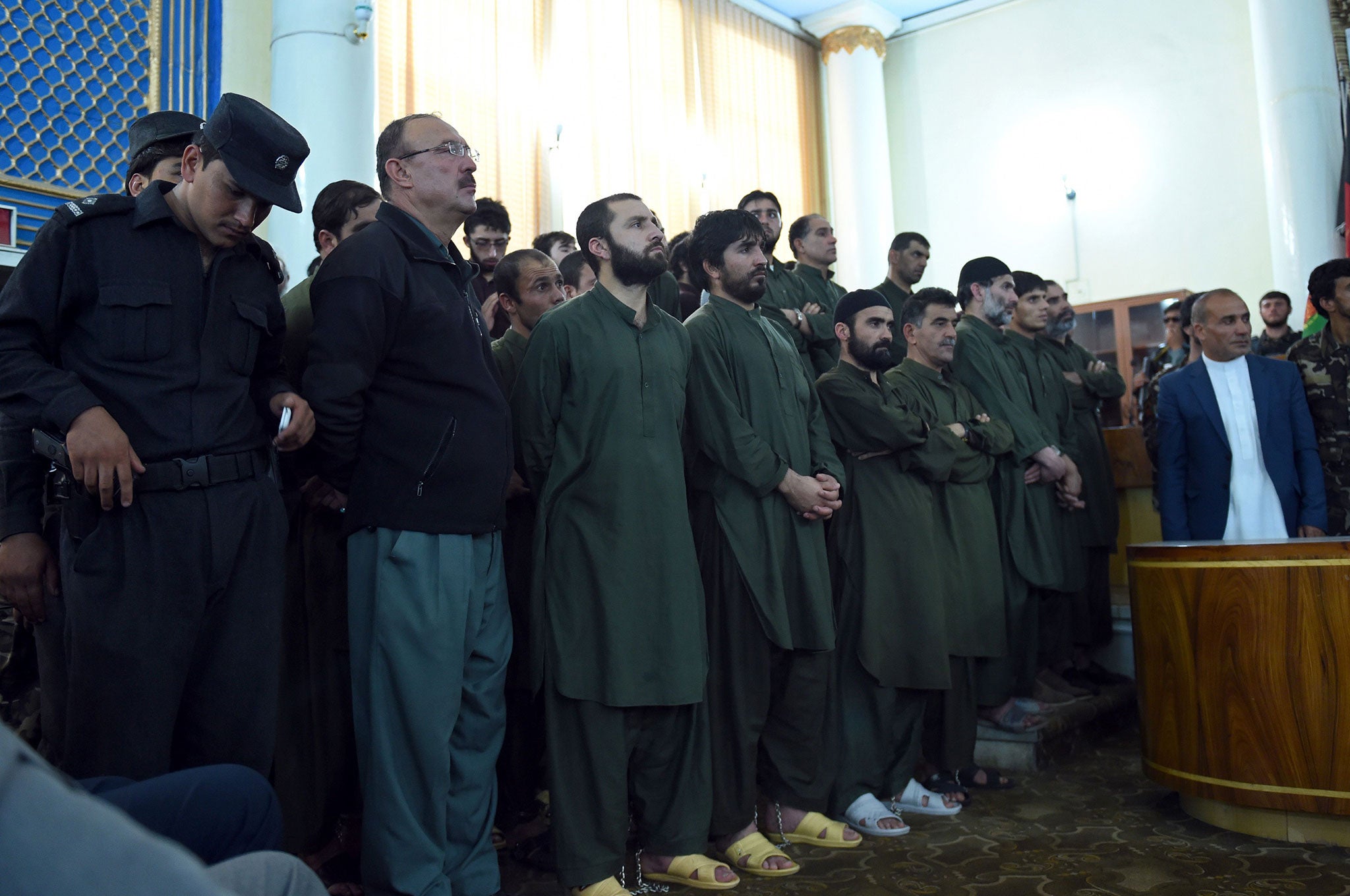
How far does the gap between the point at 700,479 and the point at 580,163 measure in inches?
207

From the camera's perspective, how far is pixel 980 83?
32.3 ft

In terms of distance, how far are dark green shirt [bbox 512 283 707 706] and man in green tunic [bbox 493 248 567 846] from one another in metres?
0.17

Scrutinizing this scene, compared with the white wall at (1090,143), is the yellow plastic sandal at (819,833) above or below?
below

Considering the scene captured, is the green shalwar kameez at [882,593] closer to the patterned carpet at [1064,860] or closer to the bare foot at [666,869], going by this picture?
the patterned carpet at [1064,860]

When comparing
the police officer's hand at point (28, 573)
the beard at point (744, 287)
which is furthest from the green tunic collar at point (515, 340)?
the police officer's hand at point (28, 573)

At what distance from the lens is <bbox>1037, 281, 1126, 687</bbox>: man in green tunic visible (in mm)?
4355

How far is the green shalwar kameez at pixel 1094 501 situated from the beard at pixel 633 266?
2.33m

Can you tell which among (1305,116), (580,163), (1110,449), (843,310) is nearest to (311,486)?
(843,310)

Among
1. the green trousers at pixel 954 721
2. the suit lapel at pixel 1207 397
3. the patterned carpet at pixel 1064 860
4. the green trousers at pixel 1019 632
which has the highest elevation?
the suit lapel at pixel 1207 397

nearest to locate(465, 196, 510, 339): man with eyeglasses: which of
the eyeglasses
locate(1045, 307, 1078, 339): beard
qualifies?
the eyeglasses

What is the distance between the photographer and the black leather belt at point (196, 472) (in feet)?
5.52

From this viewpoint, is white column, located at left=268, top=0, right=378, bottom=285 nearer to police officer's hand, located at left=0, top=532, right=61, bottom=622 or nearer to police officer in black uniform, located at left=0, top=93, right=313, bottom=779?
police officer in black uniform, located at left=0, top=93, right=313, bottom=779

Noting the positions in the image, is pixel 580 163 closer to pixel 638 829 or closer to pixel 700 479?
pixel 700 479

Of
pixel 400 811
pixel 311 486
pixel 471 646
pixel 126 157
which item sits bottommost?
pixel 400 811
